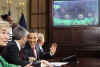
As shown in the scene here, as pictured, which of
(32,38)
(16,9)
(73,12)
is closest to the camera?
(32,38)

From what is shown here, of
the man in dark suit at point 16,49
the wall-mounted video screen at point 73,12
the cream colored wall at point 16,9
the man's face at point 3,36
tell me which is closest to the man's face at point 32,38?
the man in dark suit at point 16,49

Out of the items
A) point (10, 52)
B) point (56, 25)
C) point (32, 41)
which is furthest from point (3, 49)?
point (56, 25)

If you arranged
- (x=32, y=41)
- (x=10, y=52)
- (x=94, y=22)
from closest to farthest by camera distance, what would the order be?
1. (x=10, y=52)
2. (x=32, y=41)
3. (x=94, y=22)

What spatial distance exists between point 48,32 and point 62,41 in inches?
19.0

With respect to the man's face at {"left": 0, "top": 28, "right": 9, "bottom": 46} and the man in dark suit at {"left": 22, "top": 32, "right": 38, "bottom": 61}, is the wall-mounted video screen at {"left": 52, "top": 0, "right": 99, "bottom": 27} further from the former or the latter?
the man's face at {"left": 0, "top": 28, "right": 9, "bottom": 46}

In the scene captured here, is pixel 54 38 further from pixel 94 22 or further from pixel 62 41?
pixel 94 22

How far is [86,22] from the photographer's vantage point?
5980 millimetres

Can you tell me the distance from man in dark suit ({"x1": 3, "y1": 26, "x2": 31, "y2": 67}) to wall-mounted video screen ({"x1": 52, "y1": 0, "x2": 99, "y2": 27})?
3.76 m

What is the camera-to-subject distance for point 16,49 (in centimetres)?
211

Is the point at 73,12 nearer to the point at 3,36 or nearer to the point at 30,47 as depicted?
the point at 30,47

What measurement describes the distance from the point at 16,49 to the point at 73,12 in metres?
4.13

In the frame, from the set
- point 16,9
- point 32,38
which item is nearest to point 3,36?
point 32,38

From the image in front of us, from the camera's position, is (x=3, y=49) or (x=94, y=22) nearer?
(x=3, y=49)

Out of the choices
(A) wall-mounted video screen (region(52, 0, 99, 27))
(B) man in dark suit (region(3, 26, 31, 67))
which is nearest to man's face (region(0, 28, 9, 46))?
(B) man in dark suit (region(3, 26, 31, 67))
